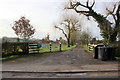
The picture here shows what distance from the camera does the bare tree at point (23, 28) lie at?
2872cm

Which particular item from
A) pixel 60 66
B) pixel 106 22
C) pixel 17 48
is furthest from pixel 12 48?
pixel 106 22

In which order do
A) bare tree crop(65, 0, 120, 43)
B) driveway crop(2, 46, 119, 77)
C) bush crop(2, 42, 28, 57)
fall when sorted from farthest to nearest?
1. bare tree crop(65, 0, 120, 43)
2. bush crop(2, 42, 28, 57)
3. driveway crop(2, 46, 119, 77)

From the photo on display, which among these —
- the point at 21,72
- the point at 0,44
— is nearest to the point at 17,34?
the point at 0,44

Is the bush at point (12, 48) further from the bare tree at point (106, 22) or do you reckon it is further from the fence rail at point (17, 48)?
the bare tree at point (106, 22)

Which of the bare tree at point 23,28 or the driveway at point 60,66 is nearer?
the driveway at point 60,66

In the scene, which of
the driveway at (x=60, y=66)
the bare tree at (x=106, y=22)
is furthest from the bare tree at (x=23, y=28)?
the driveway at (x=60, y=66)

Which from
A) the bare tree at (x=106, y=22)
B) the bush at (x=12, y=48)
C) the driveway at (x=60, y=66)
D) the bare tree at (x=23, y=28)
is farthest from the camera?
the bare tree at (x=23, y=28)

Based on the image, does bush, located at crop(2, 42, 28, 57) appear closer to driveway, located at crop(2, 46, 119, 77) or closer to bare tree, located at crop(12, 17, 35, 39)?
driveway, located at crop(2, 46, 119, 77)

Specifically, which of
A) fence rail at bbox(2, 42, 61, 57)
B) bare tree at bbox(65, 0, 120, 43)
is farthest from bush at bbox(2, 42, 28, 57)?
bare tree at bbox(65, 0, 120, 43)

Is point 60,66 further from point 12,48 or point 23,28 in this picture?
point 23,28

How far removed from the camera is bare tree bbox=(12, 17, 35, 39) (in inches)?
1131

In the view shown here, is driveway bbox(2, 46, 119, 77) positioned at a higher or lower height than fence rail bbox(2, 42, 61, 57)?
lower

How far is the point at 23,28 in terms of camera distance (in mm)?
29109

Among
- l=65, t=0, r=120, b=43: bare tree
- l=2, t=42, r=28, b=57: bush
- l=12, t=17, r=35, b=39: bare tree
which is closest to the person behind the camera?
l=2, t=42, r=28, b=57: bush
